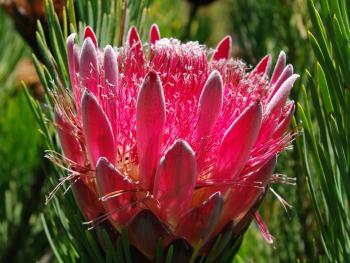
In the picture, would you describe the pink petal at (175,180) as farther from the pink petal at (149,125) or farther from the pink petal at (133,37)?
the pink petal at (133,37)

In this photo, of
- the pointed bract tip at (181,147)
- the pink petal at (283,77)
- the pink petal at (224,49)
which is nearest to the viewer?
A: the pointed bract tip at (181,147)

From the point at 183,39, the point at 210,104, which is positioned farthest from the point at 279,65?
the point at 183,39

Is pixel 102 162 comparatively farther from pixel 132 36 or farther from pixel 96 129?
pixel 132 36

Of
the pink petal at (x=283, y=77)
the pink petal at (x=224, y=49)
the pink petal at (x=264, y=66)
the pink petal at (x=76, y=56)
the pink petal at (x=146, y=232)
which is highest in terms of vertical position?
the pink petal at (x=76, y=56)

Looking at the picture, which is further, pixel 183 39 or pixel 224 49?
pixel 183 39

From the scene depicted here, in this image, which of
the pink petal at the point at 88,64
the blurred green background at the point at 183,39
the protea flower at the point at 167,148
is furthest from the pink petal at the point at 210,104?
the blurred green background at the point at 183,39

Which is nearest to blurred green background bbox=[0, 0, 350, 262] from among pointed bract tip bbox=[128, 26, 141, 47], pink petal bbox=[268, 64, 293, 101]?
pointed bract tip bbox=[128, 26, 141, 47]

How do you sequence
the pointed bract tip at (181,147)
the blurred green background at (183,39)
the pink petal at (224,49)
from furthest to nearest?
the blurred green background at (183,39), the pink petal at (224,49), the pointed bract tip at (181,147)
